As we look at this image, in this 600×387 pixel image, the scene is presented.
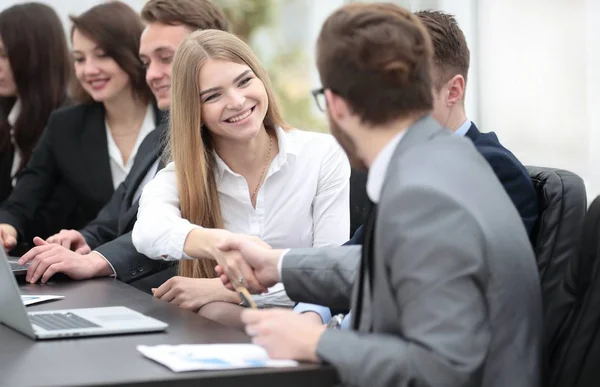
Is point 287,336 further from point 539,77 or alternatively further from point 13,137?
point 13,137

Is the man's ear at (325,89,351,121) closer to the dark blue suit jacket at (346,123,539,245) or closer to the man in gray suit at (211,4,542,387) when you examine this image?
the man in gray suit at (211,4,542,387)

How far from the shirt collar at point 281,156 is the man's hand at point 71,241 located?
0.52m

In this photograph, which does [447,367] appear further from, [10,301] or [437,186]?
[10,301]

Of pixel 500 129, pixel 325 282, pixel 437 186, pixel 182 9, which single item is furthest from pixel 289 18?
pixel 437 186

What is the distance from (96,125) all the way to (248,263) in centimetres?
190

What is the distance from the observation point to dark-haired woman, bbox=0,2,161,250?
375 centimetres

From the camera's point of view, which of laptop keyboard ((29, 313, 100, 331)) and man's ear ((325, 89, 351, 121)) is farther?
laptop keyboard ((29, 313, 100, 331))

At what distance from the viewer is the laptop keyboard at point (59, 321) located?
6.11 ft

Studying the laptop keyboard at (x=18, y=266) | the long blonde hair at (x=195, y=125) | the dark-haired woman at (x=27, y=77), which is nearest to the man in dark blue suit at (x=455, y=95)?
the long blonde hair at (x=195, y=125)

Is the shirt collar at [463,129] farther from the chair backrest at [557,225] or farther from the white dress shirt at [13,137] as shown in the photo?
the white dress shirt at [13,137]

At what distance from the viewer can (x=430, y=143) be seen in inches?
63.4

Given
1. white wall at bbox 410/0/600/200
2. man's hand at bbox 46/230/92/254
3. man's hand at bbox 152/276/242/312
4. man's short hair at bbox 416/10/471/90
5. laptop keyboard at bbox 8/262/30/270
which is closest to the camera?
man's short hair at bbox 416/10/471/90

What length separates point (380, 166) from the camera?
5.41ft

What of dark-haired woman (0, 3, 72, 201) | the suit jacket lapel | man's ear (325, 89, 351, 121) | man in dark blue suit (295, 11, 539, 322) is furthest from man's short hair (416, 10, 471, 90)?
dark-haired woman (0, 3, 72, 201)
